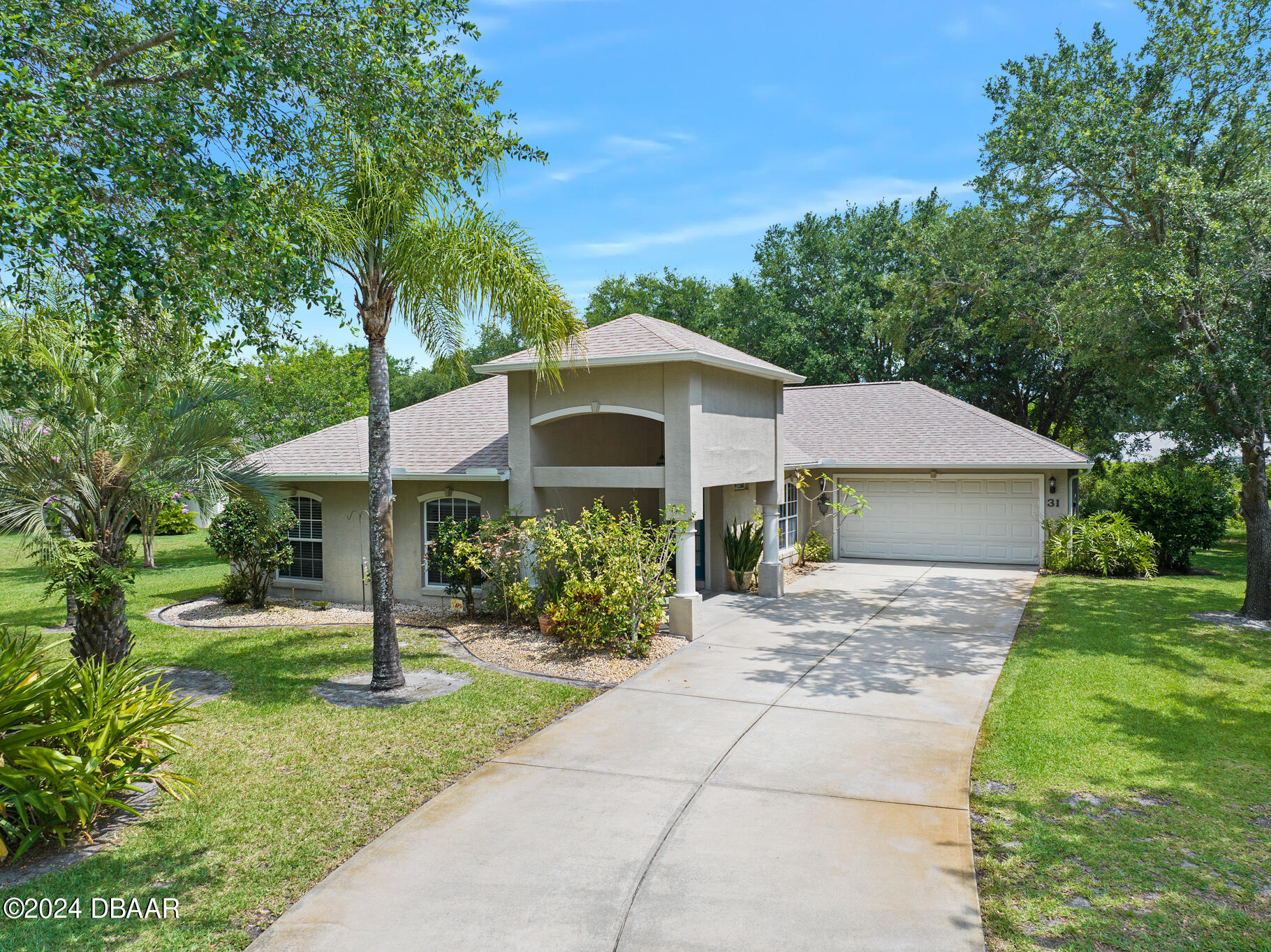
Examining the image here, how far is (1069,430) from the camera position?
35.9 metres

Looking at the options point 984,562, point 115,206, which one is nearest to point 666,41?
point 115,206

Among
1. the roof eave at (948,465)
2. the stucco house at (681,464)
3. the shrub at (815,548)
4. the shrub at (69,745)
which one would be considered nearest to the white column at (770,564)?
the stucco house at (681,464)

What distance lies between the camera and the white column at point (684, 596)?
1251 cm

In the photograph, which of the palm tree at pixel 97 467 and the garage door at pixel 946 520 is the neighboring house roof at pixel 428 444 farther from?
the garage door at pixel 946 520

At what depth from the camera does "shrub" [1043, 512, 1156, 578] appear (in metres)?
18.1

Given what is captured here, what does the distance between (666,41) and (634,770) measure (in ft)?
35.0

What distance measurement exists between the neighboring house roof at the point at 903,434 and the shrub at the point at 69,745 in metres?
14.5

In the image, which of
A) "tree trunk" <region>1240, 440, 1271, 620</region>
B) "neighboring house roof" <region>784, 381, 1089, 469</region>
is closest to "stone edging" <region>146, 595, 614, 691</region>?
"neighboring house roof" <region>784, 381, 1089, 469</region>

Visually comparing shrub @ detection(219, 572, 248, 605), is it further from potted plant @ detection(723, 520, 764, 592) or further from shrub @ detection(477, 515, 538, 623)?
potted plant @ detection(723, 520, 764, 592)

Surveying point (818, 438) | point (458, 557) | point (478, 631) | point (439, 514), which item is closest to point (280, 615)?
point (439, 514)

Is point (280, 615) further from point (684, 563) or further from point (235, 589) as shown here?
point (684, 563)

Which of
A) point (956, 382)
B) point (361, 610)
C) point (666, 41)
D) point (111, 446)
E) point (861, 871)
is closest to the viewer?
point (861, 871)

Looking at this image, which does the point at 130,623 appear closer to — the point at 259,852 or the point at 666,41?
the point at 259,852

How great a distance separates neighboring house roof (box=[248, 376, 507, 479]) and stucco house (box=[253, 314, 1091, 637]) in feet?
0.18
